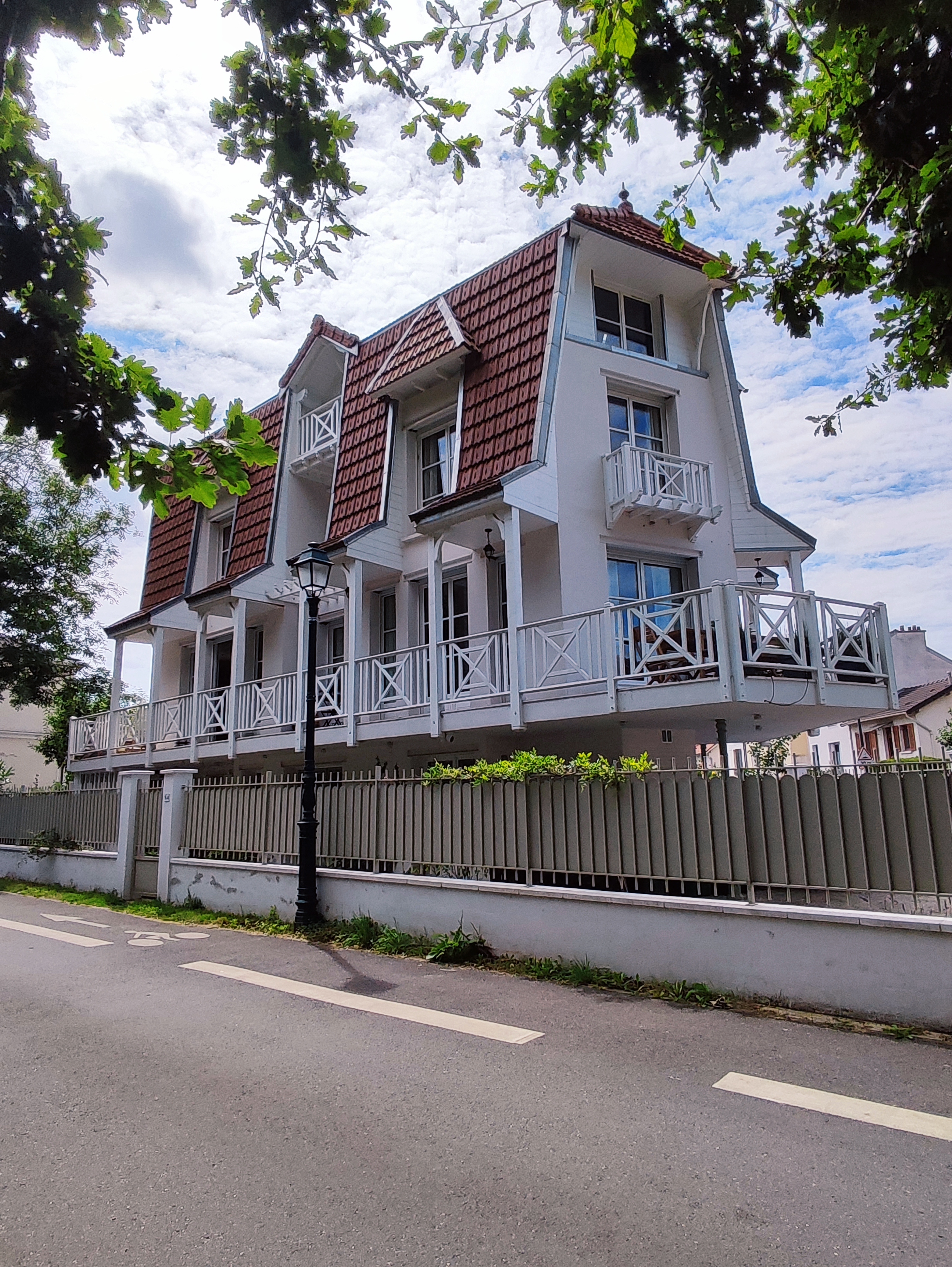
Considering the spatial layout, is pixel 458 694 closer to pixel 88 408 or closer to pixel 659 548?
pixel 659 548

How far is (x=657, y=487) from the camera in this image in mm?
13828

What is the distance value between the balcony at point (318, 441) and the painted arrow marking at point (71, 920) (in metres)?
10.3

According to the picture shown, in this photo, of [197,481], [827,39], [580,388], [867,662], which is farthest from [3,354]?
[580,388]

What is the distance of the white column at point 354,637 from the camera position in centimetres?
1429

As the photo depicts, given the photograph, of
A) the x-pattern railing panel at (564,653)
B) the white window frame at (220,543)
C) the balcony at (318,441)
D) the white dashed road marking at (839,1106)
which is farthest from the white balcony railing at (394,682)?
the white dashed road marking at (839,1106)

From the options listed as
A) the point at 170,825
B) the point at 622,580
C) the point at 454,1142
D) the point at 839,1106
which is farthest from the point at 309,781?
the point at 839,1106

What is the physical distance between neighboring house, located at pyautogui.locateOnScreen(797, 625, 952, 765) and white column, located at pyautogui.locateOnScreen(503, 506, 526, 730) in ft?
83.9

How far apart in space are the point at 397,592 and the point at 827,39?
524 inches

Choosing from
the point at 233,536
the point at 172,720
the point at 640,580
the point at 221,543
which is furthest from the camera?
the point at 221,543

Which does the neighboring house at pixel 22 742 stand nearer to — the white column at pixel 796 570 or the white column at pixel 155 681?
the white column at pixel 155 681

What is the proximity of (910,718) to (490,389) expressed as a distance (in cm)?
2941

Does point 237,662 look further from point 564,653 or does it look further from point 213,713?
point 564,653

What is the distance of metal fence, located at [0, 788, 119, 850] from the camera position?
50.7 feet

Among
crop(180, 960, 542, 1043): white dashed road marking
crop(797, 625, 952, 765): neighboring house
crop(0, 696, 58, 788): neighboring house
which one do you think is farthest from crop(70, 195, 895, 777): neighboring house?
crop(0, 696, 58, 788): neighboring house
